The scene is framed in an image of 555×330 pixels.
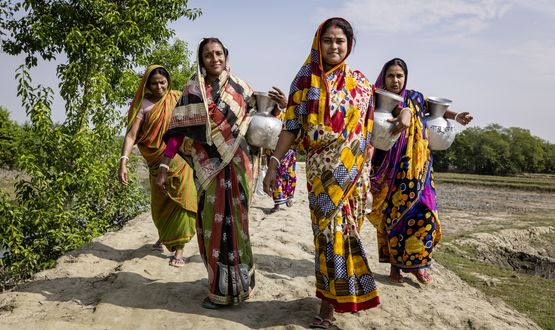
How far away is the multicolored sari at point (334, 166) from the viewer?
10.4 feet

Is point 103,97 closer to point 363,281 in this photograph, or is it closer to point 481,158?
point 363,281

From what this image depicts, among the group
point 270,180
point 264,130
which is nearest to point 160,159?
point 264,130

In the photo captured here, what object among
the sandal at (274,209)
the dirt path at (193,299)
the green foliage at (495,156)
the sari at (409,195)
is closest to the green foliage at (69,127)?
the dirt path at (193,299)

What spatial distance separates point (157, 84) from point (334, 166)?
2.59 m

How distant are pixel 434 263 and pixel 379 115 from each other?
3.06 meters

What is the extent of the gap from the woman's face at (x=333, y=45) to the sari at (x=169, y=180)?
2.34 m

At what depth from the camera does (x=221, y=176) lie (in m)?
3.62

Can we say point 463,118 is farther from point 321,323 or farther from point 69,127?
point 69,127

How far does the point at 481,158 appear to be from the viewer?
167ft

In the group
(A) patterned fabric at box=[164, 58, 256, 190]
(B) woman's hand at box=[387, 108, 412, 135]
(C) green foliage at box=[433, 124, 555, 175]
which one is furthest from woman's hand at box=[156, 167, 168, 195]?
(C) green foliage at box=[433, 124, 555, 175]

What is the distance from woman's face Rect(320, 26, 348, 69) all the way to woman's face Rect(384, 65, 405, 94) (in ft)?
3.90

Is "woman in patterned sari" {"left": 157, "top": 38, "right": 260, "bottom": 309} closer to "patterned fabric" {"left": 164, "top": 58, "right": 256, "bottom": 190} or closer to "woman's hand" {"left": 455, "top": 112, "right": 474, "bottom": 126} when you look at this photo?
"patterned fabric" {"left": 164, "top": 58, "right": 256, "bottom": 190}

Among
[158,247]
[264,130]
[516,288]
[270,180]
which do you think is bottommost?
[516,288]

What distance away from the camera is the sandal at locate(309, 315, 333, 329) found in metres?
3.25
